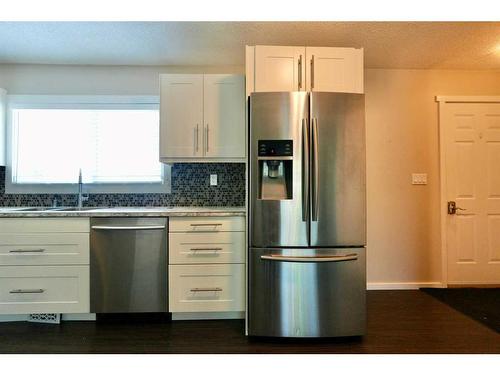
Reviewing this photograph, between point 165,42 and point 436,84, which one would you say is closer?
point 165,42

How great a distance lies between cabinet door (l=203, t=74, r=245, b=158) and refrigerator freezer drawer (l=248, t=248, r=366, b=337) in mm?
996

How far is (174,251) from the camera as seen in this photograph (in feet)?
7.88

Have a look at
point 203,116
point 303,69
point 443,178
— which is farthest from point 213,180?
point 443,178

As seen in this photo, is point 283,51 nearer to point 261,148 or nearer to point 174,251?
point 261,148

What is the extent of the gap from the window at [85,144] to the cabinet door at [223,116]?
703 mm

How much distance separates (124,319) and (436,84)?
3.86m

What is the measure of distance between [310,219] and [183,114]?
57.0 inches

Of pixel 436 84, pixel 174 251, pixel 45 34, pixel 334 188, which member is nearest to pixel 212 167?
pixel 174 251

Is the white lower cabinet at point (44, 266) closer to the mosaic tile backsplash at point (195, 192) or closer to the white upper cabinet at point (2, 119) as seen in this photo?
the mosaic tile backsplash at point (195, 192)

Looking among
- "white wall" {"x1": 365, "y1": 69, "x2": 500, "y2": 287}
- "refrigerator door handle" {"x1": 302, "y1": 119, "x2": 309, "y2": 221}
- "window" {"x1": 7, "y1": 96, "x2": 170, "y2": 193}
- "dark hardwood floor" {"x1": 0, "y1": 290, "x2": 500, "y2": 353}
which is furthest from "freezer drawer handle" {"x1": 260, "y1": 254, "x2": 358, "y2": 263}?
"window" {"x1": 7, "y1": 96, "x2": 170, "y2": 193}

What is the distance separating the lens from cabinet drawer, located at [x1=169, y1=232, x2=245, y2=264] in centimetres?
240

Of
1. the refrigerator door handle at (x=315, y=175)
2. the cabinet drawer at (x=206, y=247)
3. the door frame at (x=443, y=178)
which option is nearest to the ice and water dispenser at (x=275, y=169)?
the refrigerator door handle at (x=315, y=175)

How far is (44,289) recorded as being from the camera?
2355 mm

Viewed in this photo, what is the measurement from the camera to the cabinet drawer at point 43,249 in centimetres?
235
